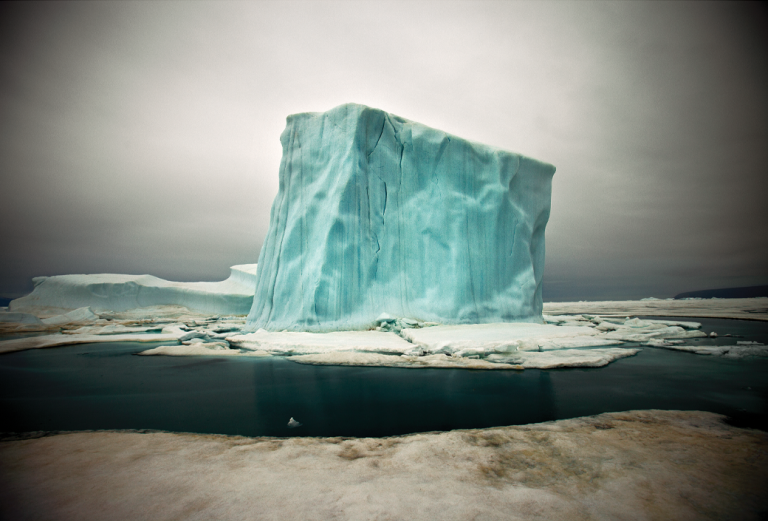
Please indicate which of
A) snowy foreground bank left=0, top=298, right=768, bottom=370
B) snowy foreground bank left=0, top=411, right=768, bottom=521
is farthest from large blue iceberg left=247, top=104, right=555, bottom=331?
snowy foreground bank left=0, top=411, right=768, bottom=521

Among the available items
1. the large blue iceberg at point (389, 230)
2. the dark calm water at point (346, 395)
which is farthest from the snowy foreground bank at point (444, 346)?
the large blue iceberg at point (389, 230)

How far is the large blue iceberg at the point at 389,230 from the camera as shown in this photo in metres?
10.6

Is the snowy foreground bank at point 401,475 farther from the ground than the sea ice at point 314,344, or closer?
farther from the ground

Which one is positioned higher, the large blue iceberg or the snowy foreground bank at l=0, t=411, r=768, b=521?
the large blue iceberg

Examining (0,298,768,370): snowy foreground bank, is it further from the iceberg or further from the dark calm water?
the iceberg

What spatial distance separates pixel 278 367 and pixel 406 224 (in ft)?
23.6

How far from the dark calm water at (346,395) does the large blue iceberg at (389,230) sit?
15.5 ft

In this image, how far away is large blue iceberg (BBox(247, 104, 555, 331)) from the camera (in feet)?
34.9

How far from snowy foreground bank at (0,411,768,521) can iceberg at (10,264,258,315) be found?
68.4ft

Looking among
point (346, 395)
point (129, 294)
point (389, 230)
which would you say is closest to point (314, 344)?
point (346, 395)

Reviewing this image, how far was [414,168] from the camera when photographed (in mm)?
12148

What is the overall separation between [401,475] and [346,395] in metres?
2.24

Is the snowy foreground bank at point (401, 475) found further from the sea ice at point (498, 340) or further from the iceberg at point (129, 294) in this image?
the iceberg at point (129, 294)

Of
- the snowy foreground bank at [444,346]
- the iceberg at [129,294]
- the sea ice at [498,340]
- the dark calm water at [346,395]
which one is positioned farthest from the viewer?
the iceberg at [129,294]
